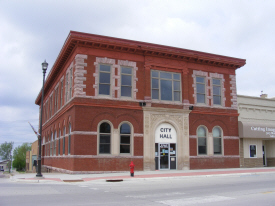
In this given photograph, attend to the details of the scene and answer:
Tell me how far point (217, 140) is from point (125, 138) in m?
8.84

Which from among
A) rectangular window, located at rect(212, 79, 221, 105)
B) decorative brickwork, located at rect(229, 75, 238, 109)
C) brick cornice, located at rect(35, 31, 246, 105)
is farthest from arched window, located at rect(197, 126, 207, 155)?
brick cornice, located at rect(35, 31, 246, 105)

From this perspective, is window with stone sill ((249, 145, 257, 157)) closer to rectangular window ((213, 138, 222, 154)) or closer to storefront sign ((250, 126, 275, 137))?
storefront sign ((250, 126, 275, 137))

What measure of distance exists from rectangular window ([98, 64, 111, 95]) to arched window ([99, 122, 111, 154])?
246 centimetres

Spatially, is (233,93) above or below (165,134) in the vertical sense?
above

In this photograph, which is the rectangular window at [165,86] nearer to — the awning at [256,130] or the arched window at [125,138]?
the arched window at [125,138]

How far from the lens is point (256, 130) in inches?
1114

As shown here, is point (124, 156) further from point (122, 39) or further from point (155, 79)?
point (122, 39)

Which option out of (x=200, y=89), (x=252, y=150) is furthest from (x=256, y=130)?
(x=200, y=89)

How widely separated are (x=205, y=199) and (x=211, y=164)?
671 inches

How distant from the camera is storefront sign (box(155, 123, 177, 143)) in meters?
24.8

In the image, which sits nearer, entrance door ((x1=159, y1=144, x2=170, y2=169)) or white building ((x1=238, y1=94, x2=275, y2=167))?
entrance door ((x1=159, y1=144, x2=170, y2=169))

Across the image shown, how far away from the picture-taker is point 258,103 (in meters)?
30.4

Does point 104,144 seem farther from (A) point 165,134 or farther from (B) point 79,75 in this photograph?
(B) point 79,75

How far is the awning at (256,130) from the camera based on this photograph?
2775 cm
